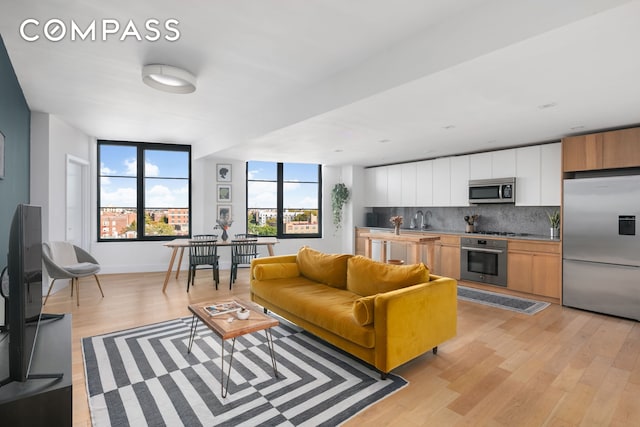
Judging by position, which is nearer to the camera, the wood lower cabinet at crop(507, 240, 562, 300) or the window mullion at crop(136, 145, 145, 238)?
the wood lower cabinet at crop(507, 240, 562, 300)

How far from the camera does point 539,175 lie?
5.02 metres

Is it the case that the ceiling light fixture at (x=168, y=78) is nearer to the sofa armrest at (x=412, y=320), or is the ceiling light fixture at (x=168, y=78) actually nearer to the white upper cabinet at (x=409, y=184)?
the sofa armrest at (x=412, y=320)

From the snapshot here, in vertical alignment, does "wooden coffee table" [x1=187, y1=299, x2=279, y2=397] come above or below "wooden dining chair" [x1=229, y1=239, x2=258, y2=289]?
below

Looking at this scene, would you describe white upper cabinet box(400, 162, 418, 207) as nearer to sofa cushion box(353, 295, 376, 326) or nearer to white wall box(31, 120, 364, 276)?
white wall box(31, 120, 364, 276)

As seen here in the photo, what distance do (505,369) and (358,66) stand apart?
286 cm

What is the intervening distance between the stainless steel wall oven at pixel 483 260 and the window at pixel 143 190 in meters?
5.35

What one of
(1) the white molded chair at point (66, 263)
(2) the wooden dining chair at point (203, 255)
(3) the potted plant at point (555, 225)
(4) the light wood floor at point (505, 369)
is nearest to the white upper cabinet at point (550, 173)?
(3) the potted plant at point (555, 225)

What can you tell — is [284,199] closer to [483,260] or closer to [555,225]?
[483,260]

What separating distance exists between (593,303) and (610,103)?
97.7 inches

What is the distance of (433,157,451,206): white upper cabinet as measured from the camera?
6.19 m

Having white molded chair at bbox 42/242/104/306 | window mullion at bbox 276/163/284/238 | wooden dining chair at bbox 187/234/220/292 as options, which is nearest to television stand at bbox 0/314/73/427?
white molded chair at bbox 42/242/104/306

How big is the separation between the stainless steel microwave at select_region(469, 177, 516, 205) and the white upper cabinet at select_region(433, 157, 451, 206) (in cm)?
45

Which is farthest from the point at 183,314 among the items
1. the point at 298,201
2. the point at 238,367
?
the point at 298,201

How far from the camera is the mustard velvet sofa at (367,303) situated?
2.44m
